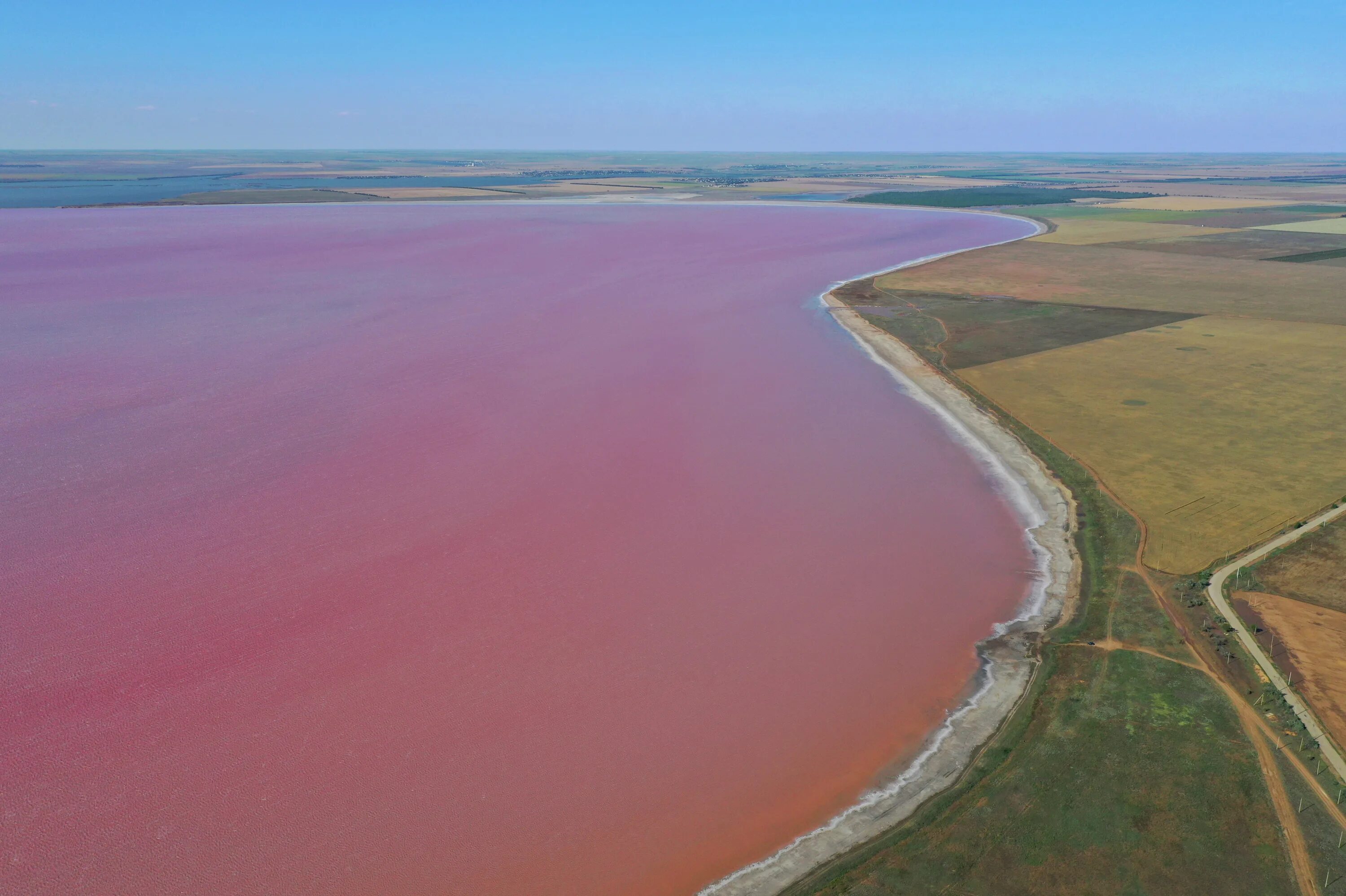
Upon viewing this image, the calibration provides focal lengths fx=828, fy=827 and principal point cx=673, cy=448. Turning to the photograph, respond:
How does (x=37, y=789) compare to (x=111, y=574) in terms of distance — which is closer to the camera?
(x=37, y=789)

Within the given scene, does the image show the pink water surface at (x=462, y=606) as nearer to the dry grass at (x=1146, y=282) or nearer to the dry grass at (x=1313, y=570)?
the dry grass at (x=1313, y=570)

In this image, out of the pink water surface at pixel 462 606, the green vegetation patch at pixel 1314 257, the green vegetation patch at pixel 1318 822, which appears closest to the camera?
the green vegetation patch at pixel 1318 822

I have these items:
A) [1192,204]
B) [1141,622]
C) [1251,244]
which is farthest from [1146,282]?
[1192,204]

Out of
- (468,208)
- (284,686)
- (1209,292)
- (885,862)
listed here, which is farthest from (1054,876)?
(468,208)

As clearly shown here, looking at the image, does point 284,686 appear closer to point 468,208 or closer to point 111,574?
point 111,574

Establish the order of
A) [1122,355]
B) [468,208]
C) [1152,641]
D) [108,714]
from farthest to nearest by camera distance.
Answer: [468,208] → [1122,355] → [1152,641] → [108,714]

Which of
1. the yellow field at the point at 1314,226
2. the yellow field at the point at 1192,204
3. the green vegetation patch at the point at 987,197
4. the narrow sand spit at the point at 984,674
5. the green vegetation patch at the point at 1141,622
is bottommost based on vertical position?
the green vegetation patch at the point at 987,197

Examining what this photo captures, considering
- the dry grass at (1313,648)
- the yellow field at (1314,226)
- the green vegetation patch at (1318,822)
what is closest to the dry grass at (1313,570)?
the dry grass at (1313,648)

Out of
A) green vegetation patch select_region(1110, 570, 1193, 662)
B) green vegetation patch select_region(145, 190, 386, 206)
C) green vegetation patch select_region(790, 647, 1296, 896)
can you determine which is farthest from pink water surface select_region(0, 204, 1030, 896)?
green vegetation patch select_region(145, 190, 386, 206)
